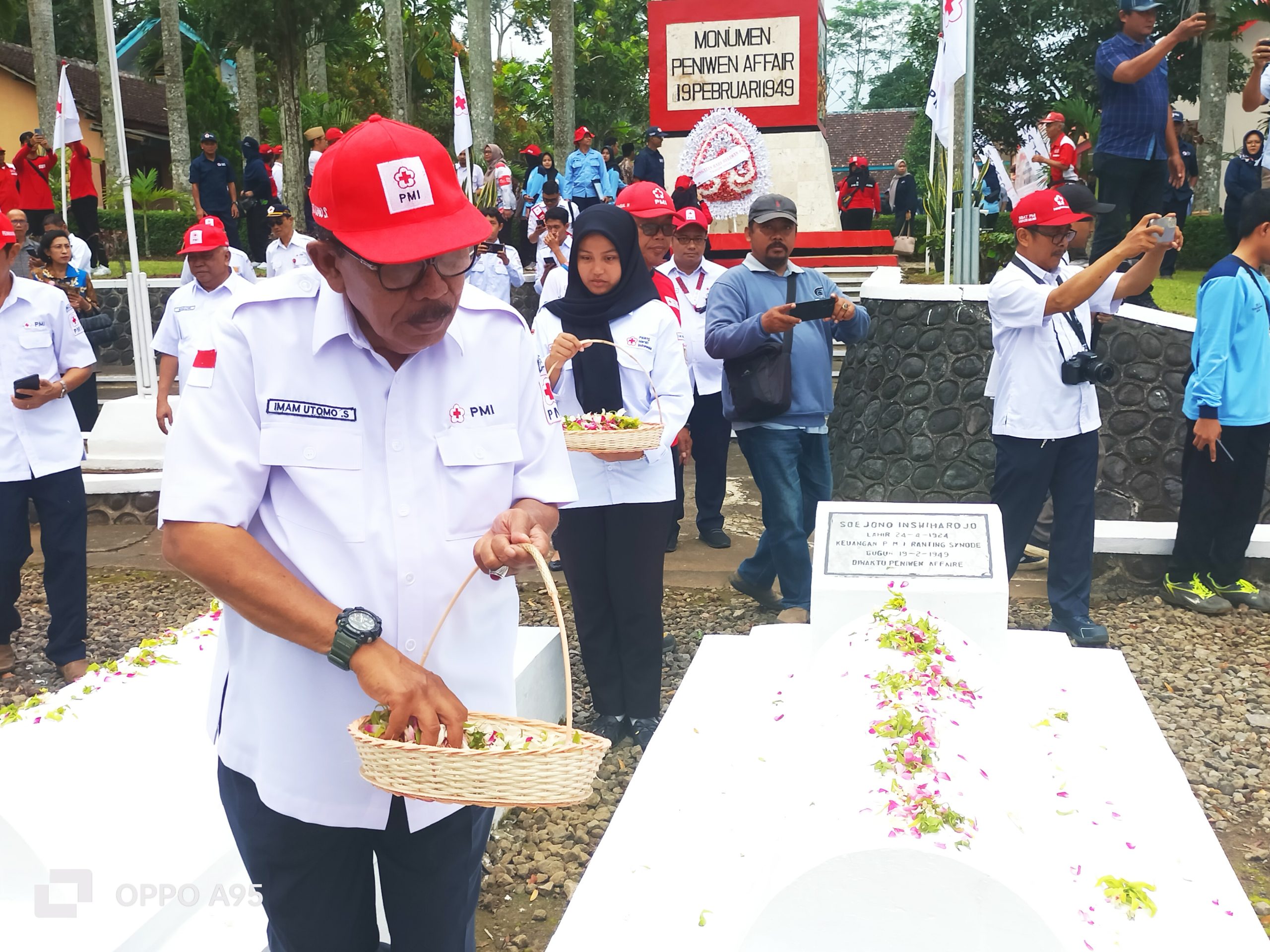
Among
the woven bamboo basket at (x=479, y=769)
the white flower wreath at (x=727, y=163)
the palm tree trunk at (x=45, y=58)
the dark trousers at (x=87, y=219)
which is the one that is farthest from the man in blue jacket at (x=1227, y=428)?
the palm tree trunk at (x=45, y=58)

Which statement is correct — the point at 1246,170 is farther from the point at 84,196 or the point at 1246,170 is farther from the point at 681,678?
the point at 84,196

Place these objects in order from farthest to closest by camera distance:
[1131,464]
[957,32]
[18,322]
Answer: [957,32] → [1131,464] → [18,322]

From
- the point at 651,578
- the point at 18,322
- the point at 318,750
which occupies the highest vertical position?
the point at 18,322

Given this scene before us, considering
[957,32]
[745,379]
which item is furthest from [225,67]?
[745,379]

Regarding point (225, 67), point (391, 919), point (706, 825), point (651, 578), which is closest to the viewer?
point (391, 919)

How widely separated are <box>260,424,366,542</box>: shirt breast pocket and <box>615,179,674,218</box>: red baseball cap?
158 inches

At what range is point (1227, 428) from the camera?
595 centimetres

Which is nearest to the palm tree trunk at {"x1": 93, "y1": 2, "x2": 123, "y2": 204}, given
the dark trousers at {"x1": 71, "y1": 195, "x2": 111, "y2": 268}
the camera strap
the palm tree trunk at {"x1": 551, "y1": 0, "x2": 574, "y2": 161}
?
the dark trousers at {"x1": 71, "y1": 195, "x2": 111, "y2": 268}

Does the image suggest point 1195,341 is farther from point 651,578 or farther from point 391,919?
point 391,919

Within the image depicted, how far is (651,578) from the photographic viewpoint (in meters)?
4.65

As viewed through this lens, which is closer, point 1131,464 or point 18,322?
point 18,322

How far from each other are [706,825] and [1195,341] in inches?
159

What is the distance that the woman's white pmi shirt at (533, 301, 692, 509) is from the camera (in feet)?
14.9

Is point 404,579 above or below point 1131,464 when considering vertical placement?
above
